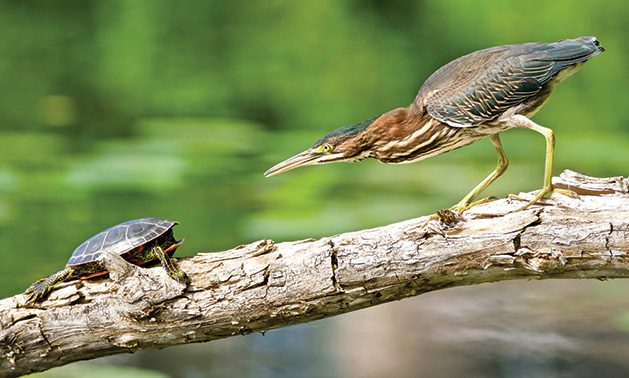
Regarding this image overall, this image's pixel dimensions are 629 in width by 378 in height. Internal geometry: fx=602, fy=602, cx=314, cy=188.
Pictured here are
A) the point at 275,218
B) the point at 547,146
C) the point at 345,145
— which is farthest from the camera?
the point at 275,218

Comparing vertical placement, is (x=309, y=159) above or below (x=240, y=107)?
below

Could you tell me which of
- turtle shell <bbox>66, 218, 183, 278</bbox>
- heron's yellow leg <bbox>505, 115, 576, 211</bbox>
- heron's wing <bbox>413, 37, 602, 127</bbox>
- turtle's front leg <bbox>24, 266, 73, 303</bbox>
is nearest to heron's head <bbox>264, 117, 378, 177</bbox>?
heron's wing <bbox>413, 37, 602, 127</bbox>

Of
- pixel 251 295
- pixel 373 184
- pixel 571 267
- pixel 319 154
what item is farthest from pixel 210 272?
pixel 373 184

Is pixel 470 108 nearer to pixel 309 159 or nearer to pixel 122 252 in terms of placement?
pixel 309 159

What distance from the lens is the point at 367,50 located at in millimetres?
2641

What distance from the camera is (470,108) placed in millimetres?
1411

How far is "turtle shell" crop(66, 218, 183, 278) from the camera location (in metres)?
1.50

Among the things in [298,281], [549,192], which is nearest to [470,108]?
[549,192]

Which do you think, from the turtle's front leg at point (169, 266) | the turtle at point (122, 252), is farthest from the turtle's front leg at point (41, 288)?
the turtle's front leg at point (169, 266)

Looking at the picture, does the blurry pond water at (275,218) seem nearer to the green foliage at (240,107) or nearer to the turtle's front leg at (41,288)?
the green foliage at (240,107)

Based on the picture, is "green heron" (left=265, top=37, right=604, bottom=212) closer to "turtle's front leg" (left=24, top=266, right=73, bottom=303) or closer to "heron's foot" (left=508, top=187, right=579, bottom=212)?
"heron's foot" (left=508, top=187, right=579, bottom=212)

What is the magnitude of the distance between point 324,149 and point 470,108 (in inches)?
14.4

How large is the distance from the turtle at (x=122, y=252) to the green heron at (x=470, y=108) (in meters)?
0.38

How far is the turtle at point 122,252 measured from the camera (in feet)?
4.82
